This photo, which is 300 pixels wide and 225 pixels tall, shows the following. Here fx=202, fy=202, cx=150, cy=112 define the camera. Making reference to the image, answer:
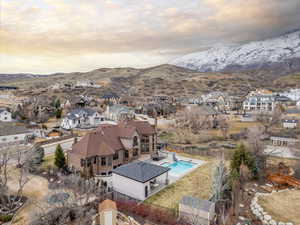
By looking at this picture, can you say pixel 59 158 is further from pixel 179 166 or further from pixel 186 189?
pixel 179 166

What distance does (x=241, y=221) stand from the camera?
18.3 meters

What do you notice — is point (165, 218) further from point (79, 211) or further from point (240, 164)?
point (240, 164)

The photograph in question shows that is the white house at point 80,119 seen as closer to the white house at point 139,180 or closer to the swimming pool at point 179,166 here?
the swimming pool at point 179,166

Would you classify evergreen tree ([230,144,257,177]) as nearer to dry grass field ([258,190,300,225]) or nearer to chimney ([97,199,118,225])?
dry grass field ([258,190,300,225])

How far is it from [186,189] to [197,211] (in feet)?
22.7

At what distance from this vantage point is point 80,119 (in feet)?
201

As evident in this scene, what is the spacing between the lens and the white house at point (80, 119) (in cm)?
5906

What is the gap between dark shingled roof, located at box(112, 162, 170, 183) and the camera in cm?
2284

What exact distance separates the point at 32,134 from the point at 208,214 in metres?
44.1

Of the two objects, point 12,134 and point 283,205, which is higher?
point 12,134

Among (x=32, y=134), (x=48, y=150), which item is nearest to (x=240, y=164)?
(x=48, y=150)

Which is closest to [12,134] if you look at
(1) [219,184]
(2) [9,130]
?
(2) [9,130]

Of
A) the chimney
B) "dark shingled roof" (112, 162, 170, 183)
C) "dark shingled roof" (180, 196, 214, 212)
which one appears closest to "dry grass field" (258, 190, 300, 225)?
"dark shingled roof" (180, 196, 214, 212)

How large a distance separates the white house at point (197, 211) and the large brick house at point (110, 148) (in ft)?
43.0
